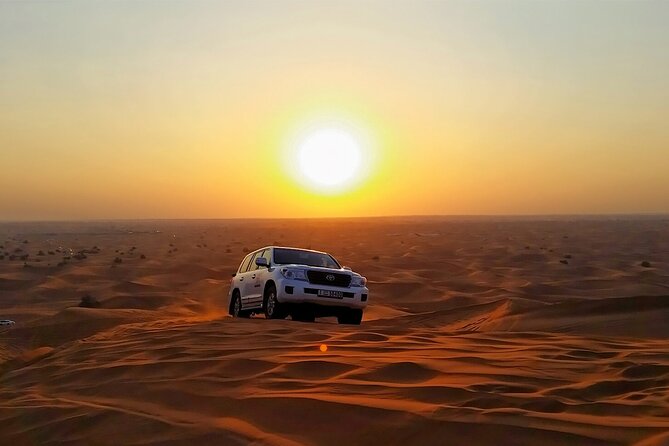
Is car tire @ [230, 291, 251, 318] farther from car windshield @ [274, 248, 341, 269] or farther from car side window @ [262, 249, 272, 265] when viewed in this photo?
car windshield @ [274, 248, 341, 269]

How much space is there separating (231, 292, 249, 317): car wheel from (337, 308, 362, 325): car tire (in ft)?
8.55

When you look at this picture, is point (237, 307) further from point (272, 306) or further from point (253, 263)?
point (272, 306)

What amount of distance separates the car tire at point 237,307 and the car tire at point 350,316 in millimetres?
2606

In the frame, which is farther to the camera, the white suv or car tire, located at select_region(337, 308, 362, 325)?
car tire, located at select_region(337, 308, 362, 325)

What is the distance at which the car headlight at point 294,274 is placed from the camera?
1348cm

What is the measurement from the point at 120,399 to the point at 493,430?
3759mm

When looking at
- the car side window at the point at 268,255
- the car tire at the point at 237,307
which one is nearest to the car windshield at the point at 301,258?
the car side window at the point at 268,255

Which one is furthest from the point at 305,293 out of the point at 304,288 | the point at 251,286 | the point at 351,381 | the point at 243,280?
the point at 351,381

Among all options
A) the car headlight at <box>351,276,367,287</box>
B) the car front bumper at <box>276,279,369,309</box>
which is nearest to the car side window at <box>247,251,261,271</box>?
the car front bumper at <box>276,279,369,309</box>

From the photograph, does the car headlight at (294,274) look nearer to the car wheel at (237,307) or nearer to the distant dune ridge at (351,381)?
the distant dune ridge at (351,381)

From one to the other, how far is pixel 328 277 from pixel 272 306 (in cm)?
126

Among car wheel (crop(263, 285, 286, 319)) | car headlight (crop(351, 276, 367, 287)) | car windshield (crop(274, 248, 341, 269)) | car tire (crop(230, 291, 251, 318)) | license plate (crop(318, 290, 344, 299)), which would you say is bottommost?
car tire (crop(230, 291, 251, 318))

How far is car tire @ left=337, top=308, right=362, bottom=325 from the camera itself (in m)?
14.0

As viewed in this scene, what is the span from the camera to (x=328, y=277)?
1366 cm
